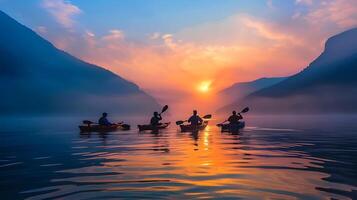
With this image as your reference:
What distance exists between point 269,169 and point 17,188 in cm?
1168

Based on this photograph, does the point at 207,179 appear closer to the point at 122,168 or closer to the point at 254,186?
the point at 254,186

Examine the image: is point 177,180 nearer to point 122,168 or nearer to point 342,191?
point 122,168

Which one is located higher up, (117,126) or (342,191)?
(117,126)

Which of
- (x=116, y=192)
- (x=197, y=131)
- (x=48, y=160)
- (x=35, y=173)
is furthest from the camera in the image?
(x=197, y=131)

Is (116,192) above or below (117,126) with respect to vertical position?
below

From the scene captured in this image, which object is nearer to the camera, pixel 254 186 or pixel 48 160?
pixel 254 186

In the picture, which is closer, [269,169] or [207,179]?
[207,179]

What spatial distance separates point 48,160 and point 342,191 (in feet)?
59.9

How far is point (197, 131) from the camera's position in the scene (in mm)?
59281

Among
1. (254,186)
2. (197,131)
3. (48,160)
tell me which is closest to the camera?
(254,186)

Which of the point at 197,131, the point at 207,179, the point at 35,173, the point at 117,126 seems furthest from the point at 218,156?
the point at 117,126

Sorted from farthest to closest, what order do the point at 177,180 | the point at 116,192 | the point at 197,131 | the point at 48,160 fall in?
the point at 197,131
the point at 48,160
the point at 177,180
the point at 116,192

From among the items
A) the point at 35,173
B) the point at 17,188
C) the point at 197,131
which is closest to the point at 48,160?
the point at 35,173

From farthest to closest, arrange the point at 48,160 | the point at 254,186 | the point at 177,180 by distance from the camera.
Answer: the point at 48,160, the point at 177,180, the point at 254,186
